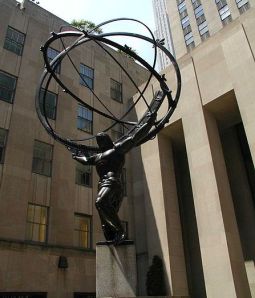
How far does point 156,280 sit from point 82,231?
4681mm

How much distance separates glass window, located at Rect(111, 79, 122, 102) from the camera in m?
25.2

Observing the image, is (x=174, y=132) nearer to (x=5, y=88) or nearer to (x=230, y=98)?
(x=230, y=98)

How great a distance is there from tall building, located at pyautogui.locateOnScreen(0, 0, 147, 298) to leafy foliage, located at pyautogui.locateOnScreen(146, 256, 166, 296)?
118 inches

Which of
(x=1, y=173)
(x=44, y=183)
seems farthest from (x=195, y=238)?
(x=1, y=173)

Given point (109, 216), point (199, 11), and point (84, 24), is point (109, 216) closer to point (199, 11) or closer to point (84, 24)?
point (84, 24)

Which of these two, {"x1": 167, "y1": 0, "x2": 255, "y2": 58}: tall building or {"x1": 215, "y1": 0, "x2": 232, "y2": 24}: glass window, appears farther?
{"x1": 215, "y1": 0, "x2": 232, "y2": 24}: glass window

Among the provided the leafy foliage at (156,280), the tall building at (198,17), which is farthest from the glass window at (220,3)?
the leafy foliage at (156,280)

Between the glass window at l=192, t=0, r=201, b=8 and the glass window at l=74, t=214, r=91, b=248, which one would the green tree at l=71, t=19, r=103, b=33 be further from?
the glass window at l=74, t=214, r=91, b=248

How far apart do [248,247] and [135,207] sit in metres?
7.08

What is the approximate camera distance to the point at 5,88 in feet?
60.3

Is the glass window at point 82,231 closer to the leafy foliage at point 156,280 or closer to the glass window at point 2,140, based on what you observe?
the leafy foliage at point 156,280

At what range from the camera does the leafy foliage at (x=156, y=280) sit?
1737 centimetres

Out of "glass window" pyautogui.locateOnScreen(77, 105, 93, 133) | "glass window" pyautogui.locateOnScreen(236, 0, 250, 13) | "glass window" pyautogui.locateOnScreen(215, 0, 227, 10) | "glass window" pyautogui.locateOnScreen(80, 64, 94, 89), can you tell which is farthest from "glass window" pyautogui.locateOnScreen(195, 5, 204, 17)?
"glass window" pyautogui.locateOnScreen(77, 105, 93, 133)

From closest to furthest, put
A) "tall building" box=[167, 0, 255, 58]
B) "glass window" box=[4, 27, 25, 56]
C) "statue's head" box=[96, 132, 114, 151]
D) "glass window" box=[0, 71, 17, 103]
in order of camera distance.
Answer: "statue's head" box=[96, 132, 114, 151], "glass window" box=[0, 71, 17, 103], "glass window" box=[4, 27, 25, 56], "tall building" box=[167, 0, 255, 58]
